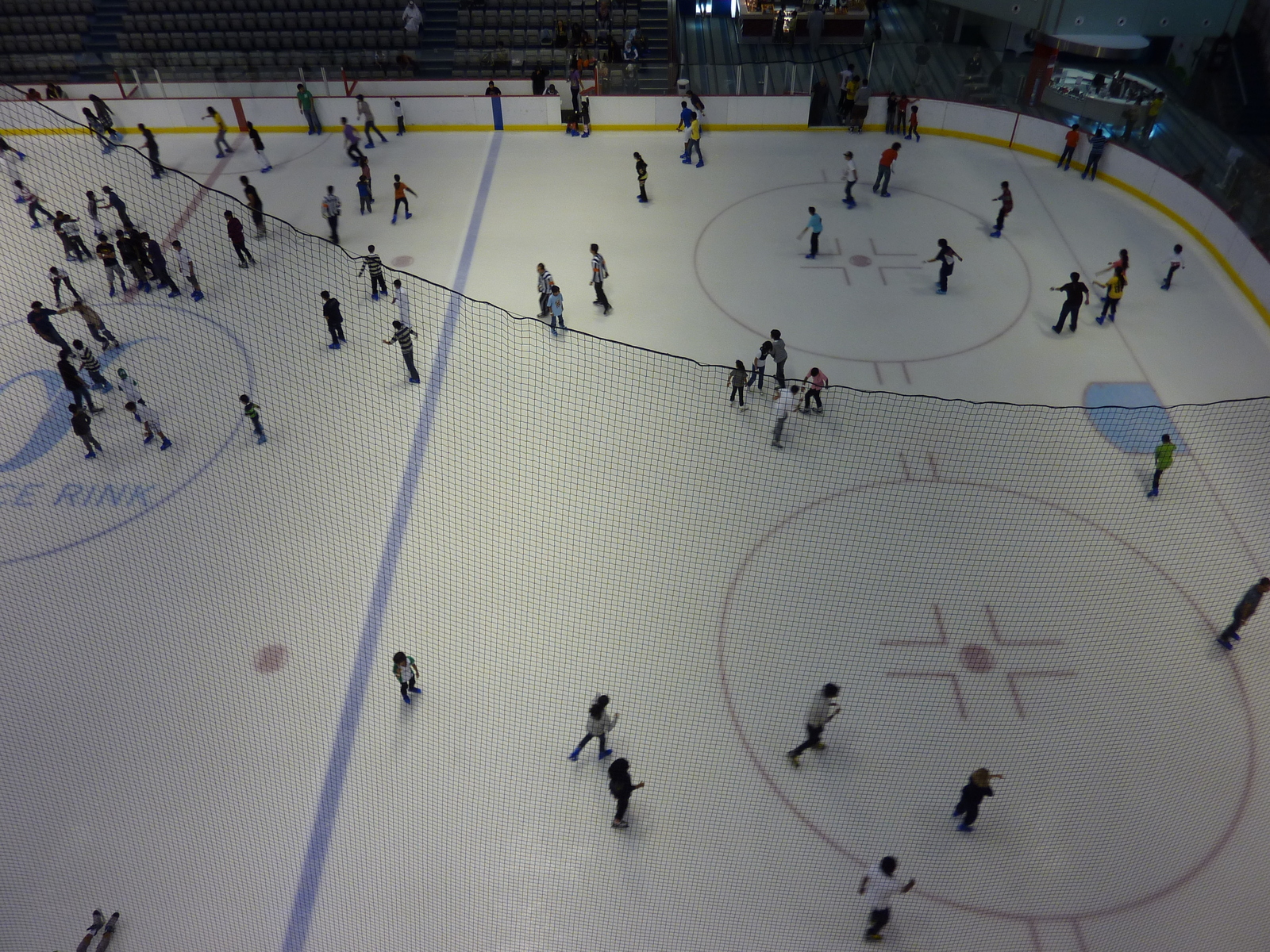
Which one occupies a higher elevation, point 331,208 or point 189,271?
point 331,208

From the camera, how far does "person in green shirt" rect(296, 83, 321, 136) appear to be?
23406 mm

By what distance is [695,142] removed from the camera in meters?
22.3

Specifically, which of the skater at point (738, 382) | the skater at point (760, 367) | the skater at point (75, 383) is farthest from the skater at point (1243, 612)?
the skater at point (75, 383)

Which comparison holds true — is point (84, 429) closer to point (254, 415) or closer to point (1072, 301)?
point (254, 415)

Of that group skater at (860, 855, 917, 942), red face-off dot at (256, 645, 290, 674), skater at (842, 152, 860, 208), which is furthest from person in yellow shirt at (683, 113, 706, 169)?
skater at (860, 855, 917, 942)

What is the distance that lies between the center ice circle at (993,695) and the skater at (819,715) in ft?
1.10

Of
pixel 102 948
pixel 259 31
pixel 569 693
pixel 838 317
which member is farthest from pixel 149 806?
pixel 259 31

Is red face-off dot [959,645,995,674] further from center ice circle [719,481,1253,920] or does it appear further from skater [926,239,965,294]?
skater [926,239,965,294]

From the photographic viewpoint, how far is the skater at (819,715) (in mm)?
9709

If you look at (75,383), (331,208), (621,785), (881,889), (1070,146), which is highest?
(1070,146)

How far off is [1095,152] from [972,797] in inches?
676

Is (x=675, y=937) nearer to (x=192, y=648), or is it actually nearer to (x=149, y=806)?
(x=149, y=806)

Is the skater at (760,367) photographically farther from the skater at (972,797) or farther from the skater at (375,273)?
the skater at (375,273)

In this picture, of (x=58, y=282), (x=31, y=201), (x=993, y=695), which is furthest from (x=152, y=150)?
(x=993, y=695)
